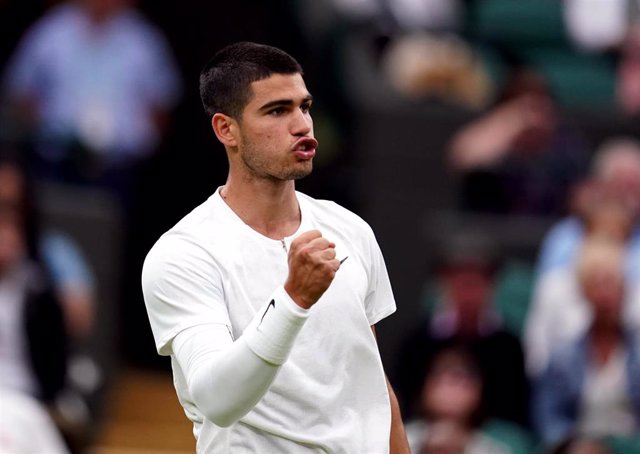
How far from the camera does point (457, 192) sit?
9766 mm

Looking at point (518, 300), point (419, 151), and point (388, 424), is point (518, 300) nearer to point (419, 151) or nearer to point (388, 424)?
point (419, 151)

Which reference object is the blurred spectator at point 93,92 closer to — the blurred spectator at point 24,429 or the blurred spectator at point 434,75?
the blurred spectator at point 434,75

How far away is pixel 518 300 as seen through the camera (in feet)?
29.4

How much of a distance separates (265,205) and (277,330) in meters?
0.53

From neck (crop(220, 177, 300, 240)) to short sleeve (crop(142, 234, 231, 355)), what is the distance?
A: 0.59 ft

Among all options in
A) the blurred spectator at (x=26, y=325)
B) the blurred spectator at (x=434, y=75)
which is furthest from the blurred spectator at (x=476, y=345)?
the blurred spectator at (x=434, y=75)

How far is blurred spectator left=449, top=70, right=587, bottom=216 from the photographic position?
955cm

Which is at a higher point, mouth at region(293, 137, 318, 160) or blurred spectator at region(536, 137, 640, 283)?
mouth at region(293, 137, 318, 160)

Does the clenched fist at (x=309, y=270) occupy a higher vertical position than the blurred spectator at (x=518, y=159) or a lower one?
higher

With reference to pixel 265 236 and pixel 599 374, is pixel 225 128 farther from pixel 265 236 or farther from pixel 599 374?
pixel 599 374

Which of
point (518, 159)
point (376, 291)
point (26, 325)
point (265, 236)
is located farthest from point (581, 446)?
point (265, 236)

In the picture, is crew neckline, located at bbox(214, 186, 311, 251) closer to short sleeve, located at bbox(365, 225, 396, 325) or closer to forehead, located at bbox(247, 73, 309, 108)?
short sleeve, located at bbox(365, 225, 396, 325)

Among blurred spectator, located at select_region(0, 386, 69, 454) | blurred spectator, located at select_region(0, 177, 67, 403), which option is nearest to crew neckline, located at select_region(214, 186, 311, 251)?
blurred spectator, located at select_region(0, 386, 69, 454)

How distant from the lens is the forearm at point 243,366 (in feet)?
12.8
